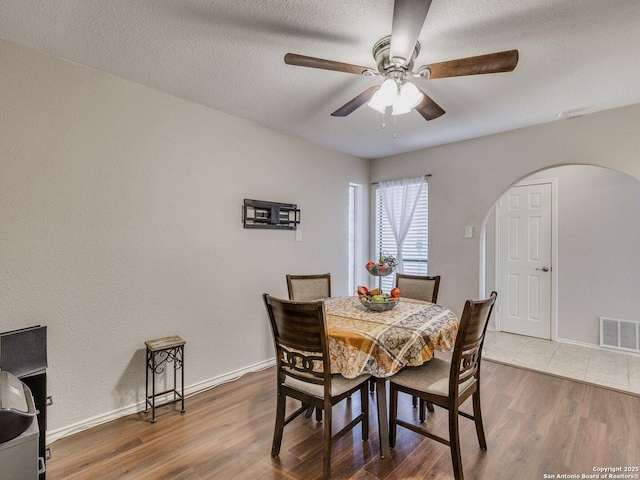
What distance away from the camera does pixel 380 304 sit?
7.02 ft

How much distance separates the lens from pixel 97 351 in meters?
2.16

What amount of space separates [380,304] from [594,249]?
3.20 metres

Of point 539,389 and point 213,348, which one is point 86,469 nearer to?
point 213,348

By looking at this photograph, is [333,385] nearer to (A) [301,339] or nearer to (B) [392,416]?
(A) [301,339]

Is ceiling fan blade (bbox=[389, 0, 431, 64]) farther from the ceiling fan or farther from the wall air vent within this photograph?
the wall air vent

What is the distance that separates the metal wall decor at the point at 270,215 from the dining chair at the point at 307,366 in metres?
1.41

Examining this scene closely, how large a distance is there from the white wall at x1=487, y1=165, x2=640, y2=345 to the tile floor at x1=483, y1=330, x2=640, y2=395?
308 millimetres

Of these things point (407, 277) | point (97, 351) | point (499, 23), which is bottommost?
point (97, 351)

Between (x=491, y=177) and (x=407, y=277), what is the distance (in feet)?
5.07

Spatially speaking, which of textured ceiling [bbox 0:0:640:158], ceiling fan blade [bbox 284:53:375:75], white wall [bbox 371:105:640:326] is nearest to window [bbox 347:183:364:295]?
white wall [bbox 371:105:640:326]

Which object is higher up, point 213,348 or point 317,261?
point 317,261

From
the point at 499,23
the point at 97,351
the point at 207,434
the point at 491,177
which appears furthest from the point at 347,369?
the point at 491,177

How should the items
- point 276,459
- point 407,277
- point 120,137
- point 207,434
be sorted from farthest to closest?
point 407,277
point 120,137
point 207,434
point 276,459

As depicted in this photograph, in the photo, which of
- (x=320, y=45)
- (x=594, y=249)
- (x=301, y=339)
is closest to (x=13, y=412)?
(x=301, y=339)
